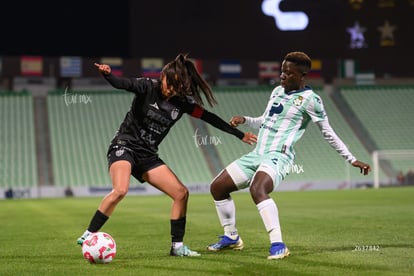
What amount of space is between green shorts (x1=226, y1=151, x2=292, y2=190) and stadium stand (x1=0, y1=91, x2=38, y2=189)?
27.0 metres

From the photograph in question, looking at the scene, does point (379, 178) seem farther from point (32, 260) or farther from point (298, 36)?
point (32, 260)

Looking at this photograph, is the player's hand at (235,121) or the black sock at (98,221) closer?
the black sock at (98,221)

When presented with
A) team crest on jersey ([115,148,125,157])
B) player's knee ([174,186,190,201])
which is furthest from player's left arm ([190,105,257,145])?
team crest on jersey ([115,148,125,157])

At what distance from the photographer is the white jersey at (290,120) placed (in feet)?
29.3

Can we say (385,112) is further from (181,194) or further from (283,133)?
(181,194)

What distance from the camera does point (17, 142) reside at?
37.7m

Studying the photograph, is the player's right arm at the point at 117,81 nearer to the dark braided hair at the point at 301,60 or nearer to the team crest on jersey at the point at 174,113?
the team crest on jersey at the point at 174,113

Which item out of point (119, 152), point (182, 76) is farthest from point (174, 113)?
point (119, 152)

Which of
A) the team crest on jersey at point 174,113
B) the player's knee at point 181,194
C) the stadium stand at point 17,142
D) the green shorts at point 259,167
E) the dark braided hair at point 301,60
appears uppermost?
the dark braided hair at point 301,60

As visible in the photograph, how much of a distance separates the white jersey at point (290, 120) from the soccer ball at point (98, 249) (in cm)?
227

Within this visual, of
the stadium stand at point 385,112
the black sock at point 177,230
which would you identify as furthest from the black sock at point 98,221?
the stadium stand at point 385,112

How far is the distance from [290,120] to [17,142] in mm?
30690

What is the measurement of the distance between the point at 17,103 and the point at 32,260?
32915 millimetres

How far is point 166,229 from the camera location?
531 inches
